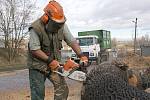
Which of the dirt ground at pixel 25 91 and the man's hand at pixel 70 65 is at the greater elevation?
the man's hand at pixel 70 65

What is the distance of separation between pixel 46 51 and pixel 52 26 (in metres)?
0.64

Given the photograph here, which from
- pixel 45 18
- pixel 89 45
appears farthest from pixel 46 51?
pixel 89 45

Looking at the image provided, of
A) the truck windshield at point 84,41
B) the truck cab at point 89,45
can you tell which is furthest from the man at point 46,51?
the truck windshield at point 84,41

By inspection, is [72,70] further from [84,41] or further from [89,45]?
[89,45]

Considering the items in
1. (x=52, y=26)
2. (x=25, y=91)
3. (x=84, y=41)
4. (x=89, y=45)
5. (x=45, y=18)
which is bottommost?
(x=25, y=91)

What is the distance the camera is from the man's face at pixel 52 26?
5.69m

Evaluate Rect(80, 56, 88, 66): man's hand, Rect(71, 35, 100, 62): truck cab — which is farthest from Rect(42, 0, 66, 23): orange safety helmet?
Rect(71, 35, 100, 62): truck cab

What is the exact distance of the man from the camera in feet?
19.4

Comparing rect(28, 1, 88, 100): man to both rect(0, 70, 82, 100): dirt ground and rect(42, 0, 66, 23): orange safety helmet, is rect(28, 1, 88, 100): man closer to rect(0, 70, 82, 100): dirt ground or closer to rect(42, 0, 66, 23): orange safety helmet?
rect(42, 0, 66, 23): orange safety helmet

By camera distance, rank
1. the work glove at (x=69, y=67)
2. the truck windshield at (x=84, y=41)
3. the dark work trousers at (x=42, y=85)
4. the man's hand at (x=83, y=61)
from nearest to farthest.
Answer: the work glove at (x=69, y=67), the man's hand at (x=83, y=61), the dark work trousers at (x=42, y=85), the truck windshield at (x=84, y=41)

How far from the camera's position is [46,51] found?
6.37 meters

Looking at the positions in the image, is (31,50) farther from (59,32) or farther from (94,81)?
(94,81)

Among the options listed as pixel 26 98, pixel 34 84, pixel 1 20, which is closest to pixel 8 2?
pixel 1 20

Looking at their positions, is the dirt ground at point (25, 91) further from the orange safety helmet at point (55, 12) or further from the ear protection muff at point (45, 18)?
the orange safety helmet at point (55, 12)
